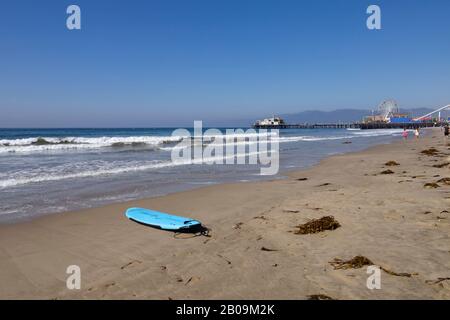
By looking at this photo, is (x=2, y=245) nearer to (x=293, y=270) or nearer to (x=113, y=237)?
(x=113, y=237)

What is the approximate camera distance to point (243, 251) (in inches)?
205

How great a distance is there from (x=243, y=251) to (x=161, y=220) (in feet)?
6.37

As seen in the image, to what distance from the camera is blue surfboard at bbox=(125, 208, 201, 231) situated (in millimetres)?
6195

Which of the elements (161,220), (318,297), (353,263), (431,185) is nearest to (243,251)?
(353,263)

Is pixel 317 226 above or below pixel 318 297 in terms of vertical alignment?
above

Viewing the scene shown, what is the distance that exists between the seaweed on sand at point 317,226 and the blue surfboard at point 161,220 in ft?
5.74

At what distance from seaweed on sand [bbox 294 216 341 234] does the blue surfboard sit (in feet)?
5.74

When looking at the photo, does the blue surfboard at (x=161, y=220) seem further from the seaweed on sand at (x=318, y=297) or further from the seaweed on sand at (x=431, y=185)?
the seaweed on sand at (x=431, y=185)

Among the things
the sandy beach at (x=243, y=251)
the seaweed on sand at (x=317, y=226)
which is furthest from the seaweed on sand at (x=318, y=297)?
the seaweed on sand at (x=317, y=226)

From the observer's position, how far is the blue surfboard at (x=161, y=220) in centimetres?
620

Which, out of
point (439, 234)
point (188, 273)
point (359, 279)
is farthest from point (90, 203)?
point (439, 234)

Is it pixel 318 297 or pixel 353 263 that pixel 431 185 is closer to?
pixel 353 263

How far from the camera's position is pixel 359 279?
13.4ft

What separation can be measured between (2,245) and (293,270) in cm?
435
